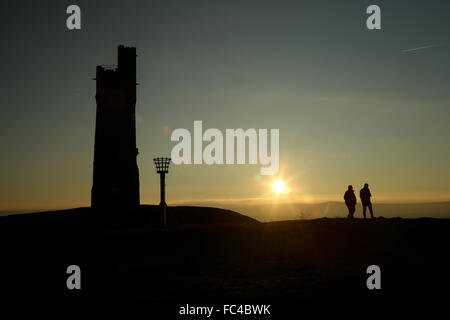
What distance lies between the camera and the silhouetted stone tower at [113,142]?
139ft

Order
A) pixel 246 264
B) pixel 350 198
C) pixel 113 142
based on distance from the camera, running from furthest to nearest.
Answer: pixel 113 142, pixel 350 198, pixel 246 264

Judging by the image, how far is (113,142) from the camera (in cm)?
4275

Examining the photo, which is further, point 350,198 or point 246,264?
point 350,198

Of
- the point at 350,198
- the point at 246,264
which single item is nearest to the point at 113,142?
the point at 350,198

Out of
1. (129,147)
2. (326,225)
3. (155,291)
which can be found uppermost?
(129,147)

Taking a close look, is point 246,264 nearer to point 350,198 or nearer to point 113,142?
point 350,198

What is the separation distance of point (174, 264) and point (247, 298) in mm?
6741

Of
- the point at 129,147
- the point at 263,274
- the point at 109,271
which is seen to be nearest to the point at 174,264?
Result: the point at 109,271

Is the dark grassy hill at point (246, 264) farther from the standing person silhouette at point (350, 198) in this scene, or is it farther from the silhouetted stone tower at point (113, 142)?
the silhouetted stone tower at point (113, 142)

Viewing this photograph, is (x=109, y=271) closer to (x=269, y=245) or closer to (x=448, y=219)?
(x=269, y=245)

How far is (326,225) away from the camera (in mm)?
23531

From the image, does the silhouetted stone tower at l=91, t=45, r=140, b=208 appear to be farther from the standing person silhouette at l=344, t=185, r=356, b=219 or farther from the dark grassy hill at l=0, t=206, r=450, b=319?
the standing person silhouette at l=344, t=185, r=356, b=219

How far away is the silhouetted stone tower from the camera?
42.4 m
